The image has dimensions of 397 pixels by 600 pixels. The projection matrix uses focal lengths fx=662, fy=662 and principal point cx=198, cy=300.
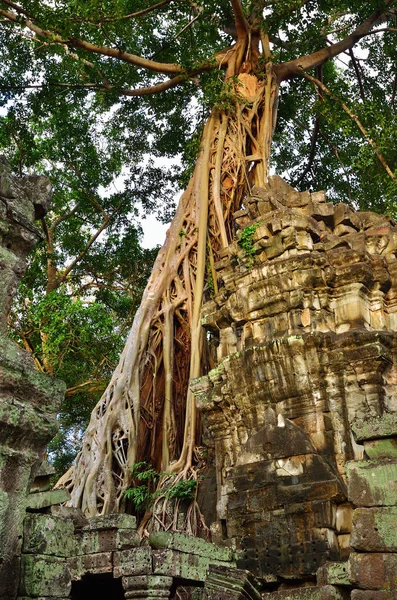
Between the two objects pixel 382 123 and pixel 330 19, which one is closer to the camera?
pixel 382 123

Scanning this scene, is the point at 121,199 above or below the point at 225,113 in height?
above

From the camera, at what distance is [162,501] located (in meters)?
7.43

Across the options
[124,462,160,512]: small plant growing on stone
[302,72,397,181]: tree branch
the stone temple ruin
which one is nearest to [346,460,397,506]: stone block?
the stone temple ruin

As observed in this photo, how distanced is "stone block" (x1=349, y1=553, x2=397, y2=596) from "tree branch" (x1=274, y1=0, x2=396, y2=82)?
931cm

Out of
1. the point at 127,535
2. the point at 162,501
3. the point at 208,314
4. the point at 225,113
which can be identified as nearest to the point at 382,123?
the point at 225,113

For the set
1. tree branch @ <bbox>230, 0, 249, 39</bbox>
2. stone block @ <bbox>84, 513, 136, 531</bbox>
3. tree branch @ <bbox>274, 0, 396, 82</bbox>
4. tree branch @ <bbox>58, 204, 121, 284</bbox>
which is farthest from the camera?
tree branch @ <bbox>58, 204, 121, 284</bbox>

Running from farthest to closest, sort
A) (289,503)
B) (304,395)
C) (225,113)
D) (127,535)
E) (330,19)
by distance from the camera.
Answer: (330,19) < (225,113) < (304,395) < (289,503) < (127,535)

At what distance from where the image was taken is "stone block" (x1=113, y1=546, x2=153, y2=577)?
473 centimetres

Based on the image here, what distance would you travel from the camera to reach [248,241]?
7.20 m

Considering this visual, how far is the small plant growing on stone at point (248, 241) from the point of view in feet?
23.4

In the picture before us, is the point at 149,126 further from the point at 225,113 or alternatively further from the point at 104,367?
the point at 104,367

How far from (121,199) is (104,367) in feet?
12.2

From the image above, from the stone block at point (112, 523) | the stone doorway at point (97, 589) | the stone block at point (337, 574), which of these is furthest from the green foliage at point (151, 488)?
the stone block at point (337, 574)

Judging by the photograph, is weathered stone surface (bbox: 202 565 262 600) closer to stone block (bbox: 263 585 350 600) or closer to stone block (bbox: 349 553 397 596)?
stone block (bbox: 263 585 350 600)
